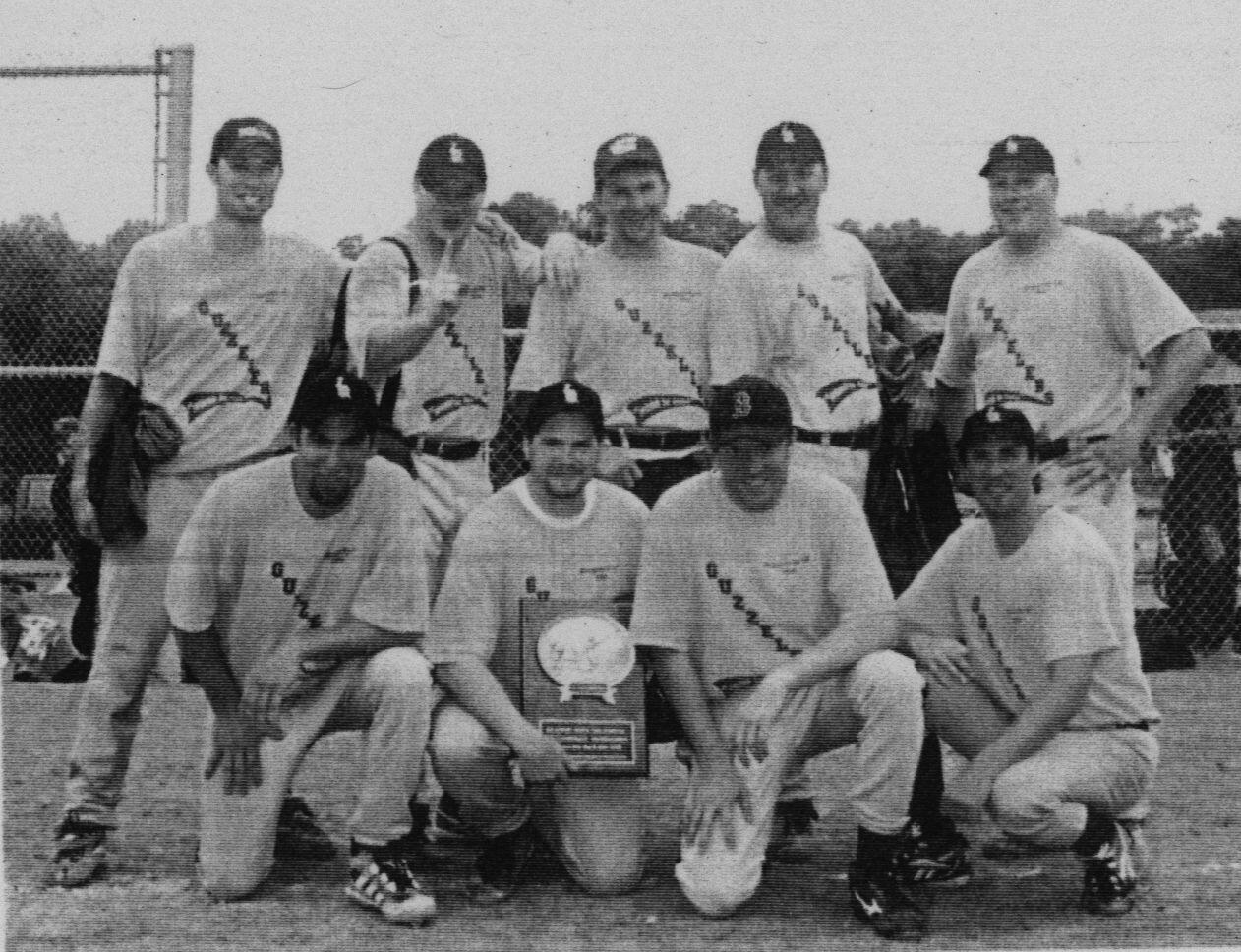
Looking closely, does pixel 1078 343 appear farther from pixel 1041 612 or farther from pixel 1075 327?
pixel 1041 612

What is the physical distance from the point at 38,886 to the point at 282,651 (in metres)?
0.89

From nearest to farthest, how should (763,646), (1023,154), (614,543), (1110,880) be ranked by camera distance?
(1110,880), (763,646), (614,543), (1023,154)

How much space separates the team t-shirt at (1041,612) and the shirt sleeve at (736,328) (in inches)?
33.8

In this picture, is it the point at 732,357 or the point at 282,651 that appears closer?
the point at 282,651

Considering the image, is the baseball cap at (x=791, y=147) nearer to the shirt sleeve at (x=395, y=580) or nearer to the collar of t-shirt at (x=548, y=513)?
the collar of t-shirt at (x=548, y=513)

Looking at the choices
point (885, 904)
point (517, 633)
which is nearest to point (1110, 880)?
point (885, 904)

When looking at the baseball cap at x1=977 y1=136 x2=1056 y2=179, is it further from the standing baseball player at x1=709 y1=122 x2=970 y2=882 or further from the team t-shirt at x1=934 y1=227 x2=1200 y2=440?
the standing baseball player at x1=709 y1=122 x2=970 y2=882

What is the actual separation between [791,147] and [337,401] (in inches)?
64.0

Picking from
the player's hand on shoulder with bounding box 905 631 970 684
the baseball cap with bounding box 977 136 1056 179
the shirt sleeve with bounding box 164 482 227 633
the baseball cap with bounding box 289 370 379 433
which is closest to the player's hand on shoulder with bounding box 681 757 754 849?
the player's hand on shoulder with bounding box 905 631 970 684

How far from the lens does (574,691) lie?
4.28m

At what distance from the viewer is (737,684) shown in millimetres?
4359

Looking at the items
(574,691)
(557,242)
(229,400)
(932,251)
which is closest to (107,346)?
(229,400)

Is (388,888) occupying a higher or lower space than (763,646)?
lower

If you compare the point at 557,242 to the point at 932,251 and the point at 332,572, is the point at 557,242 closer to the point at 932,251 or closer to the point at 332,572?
the point at 332,572
